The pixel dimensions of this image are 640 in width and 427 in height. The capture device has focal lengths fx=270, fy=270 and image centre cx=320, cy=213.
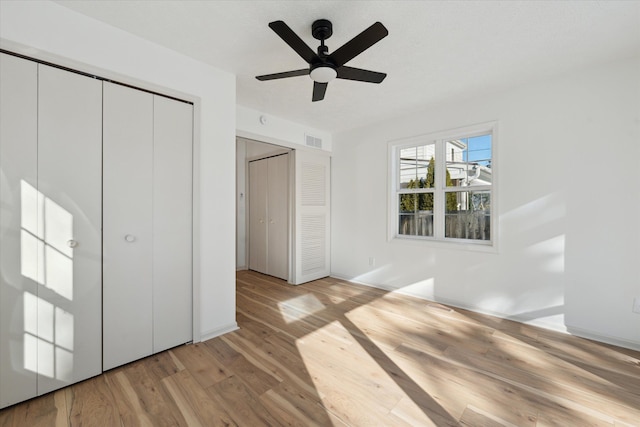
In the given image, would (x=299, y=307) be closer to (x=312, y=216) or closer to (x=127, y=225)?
(x=312, y=216)

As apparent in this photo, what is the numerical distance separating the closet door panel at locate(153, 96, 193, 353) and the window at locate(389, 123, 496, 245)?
2.80 m

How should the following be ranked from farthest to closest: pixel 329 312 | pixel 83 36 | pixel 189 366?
pixel 329 312 → pixel 189 366 → pixel 83 36

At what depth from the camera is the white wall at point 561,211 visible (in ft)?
7.92

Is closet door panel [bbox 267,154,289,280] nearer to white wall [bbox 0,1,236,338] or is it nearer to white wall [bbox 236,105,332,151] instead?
white wall [bbox 236,105,332,151]

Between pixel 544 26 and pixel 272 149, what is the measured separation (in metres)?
3.64

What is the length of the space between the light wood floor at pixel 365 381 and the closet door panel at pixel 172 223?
270mm

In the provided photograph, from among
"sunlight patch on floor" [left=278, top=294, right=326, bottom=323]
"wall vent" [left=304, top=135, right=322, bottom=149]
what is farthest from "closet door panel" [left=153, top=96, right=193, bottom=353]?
"wall vent" [left=304, top=135, right=322, bottom=149]

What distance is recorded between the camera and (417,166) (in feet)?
12.9

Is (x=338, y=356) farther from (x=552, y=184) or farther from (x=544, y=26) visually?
(x=544, y=26)

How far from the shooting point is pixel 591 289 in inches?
100

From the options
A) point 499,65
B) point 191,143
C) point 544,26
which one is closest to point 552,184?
point 499,65

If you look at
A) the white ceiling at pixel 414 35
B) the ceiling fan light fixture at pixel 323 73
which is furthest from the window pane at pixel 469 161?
the ceiling fan light fixture at pixel 323 73

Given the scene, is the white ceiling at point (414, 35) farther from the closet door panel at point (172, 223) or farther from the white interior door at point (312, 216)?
the white interior door at point (312, 216)

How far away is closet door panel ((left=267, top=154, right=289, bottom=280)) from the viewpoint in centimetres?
446
